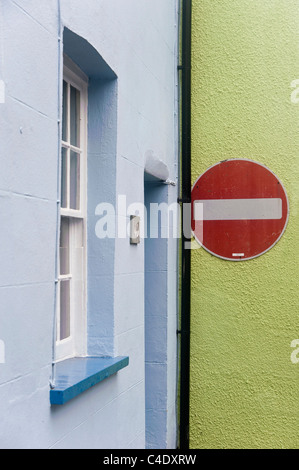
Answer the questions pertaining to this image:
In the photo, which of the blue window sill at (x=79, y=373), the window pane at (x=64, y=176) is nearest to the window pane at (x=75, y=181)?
the window pane at (x=64, y=176)

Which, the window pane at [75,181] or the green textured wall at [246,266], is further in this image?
the green textured wall at [246,266]

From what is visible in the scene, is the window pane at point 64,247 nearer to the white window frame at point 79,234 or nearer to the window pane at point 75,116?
the white window frame at point 79,234

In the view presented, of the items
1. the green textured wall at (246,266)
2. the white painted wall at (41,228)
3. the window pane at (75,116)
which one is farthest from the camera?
the green textured wall at (246,266)

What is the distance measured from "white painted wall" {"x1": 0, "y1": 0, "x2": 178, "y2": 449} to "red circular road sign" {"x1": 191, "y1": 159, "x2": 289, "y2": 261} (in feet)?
5.75

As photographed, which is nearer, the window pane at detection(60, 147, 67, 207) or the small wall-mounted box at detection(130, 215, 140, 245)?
the window pane at detection(60, 147, 67, 207)

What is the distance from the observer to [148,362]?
6.19 meters

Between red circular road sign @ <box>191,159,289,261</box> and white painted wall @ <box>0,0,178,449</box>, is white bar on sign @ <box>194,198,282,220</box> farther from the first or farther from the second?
white painted wall @ <box>0,0,178,449</box>

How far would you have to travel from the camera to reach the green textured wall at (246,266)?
20.9ft

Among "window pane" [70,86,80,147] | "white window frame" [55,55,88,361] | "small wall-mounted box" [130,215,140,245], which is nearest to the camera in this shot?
"white window frame" [55,55,88,361]

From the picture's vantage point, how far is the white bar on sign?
650 centimetres

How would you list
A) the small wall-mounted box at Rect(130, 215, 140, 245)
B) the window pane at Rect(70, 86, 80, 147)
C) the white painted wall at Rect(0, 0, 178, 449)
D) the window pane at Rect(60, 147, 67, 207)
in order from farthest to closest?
1. the small wall-mounted box at Rect(130, 215, 140, 245)
2. the window pane at Rect(70, 86, 80, 147)
3. the window pane at Rect(60, 147, 67, 207)
4. the white painted wall at Rect(0, 0, 178, 449)

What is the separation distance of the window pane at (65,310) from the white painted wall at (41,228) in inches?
14.1

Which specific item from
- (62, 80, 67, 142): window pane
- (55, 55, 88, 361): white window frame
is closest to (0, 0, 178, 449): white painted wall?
(55, 55, 88, 361): white window frame
